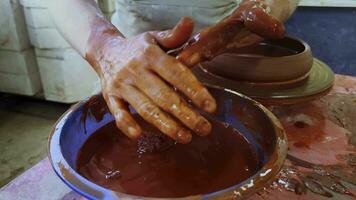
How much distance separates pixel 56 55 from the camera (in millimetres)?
2576

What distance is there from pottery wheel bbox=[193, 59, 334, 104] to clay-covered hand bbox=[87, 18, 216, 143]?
31 centimetres

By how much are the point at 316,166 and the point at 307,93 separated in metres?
0.21

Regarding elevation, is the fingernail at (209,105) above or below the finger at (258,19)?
below

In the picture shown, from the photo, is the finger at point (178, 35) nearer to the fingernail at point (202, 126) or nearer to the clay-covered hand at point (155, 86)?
the clay-covered hand at point (155, 86)

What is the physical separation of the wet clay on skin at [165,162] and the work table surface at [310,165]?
4.3 inches

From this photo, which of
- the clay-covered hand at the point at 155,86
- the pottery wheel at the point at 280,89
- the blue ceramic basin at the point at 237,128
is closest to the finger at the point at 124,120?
the clay-covered hand at the point at 155,86

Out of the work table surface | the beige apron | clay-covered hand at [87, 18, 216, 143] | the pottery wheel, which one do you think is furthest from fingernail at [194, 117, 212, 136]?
the beige apron

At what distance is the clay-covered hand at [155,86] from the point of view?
0.63 m

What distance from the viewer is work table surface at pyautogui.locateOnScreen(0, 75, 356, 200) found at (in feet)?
2.57

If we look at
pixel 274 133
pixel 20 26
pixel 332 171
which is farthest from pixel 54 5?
pixel 20 26

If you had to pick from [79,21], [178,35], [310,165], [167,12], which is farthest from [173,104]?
[167,12]

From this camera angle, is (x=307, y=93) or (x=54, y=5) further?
(x=54, y=5)

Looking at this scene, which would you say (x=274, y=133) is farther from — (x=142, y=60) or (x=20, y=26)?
(x=20, y=26)

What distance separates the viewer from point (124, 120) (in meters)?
0.66
